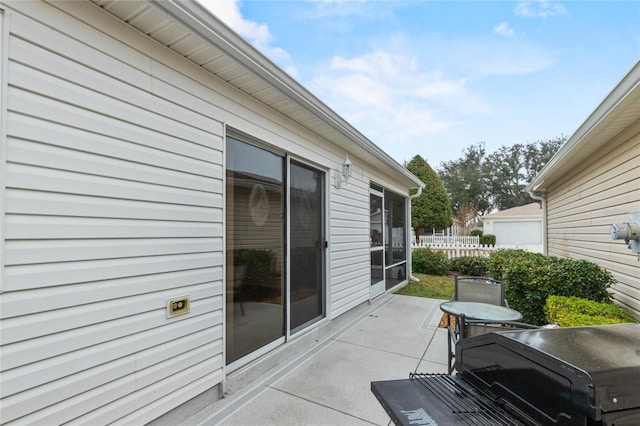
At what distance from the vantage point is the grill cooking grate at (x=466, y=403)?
3.76ft

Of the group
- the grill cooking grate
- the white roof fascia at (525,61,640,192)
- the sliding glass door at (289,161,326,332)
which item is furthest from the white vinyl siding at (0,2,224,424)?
the white roof fascia at (525,61,640,192)

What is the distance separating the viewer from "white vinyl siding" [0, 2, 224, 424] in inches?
59.2

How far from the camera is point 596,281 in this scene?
3773mm

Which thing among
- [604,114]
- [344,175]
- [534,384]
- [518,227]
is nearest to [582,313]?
[604,114]

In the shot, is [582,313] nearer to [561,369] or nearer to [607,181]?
[607,181]

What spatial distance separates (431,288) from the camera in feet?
24.6

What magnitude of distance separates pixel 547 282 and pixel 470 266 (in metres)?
5.82

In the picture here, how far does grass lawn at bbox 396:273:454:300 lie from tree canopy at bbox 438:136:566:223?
23736 millimetres

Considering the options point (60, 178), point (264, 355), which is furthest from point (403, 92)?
point (60, 178)

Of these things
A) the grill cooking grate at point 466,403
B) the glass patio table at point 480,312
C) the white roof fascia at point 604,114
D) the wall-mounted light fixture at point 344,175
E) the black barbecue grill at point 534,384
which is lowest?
the glass patio table at point 480,312

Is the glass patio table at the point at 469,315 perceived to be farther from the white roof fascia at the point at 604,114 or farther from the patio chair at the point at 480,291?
the white roof fascia at the point at 604,114

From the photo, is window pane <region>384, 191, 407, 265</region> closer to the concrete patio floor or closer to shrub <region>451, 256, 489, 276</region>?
the concrete patio floor

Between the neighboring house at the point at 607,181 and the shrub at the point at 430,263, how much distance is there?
3.87 meters

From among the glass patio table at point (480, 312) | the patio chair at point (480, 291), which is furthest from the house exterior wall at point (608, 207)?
the glass patio table at point (480, 312)
